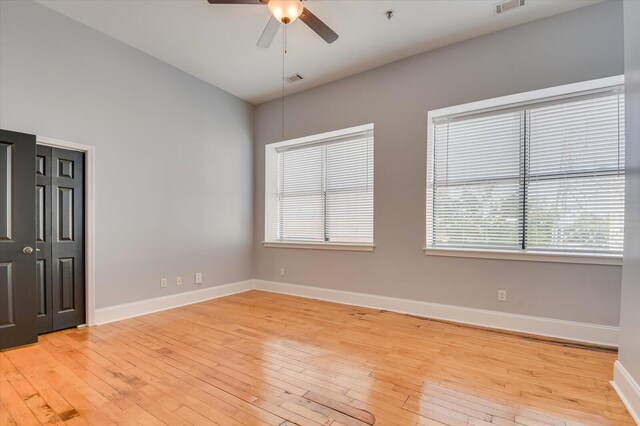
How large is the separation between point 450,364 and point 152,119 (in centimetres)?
451

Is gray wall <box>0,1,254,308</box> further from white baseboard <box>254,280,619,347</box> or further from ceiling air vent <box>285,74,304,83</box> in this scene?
white baseboard <box>254,280,619,347</box>

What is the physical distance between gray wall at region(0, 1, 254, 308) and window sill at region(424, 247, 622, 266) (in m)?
3.35

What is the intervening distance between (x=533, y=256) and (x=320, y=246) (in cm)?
276

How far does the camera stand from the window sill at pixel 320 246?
4.43m

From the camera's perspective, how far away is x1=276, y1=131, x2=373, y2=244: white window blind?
4.66m

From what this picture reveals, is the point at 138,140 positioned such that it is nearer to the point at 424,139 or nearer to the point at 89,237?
the point at 89,237

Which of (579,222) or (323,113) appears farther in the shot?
(323,113)

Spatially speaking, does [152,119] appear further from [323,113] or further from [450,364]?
[450,364]

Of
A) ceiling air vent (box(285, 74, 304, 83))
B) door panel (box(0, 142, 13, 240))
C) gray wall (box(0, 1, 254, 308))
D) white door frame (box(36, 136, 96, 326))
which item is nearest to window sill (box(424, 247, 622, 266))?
ceiling air vent (box(285, 74, 304, 83))

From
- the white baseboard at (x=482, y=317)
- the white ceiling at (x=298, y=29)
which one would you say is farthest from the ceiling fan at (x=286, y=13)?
the white baseboard at (x=482, y=317)

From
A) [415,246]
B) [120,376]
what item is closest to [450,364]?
[415,246]

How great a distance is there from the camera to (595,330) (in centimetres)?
301

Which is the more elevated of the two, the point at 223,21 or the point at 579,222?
the point at 223,21

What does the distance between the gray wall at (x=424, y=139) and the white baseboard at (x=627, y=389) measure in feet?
3.37
